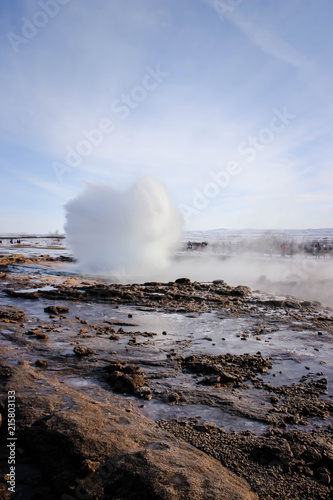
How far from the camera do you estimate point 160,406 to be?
3.96 meters

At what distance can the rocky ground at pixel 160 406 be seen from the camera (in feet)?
8.45

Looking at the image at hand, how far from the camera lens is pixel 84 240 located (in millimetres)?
22562

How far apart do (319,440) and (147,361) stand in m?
2.96

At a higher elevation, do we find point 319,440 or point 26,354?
point 26,354

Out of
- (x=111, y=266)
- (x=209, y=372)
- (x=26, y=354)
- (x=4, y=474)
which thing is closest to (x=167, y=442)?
(x=4, y=474)

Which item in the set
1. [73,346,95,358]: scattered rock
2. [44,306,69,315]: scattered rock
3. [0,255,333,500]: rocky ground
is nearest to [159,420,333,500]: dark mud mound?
[0,255,333,500]: rocky ground

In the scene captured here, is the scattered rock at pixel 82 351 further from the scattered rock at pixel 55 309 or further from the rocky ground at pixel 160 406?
the scattered rock at pixel 55 309

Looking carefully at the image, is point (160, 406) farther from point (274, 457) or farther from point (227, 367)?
point (227, 367)

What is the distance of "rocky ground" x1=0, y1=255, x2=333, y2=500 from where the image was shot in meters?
2.57

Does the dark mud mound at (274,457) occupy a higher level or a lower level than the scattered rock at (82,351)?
lower

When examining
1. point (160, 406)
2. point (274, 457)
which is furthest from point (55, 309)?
point (274, 457)

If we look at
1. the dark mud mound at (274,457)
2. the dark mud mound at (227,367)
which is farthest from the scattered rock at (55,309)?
the dark mud mound at (274,457)

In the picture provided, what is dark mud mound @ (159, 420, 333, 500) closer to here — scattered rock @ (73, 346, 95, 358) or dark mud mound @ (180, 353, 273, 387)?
dark mud mound @ (180, 353, 273, 387)

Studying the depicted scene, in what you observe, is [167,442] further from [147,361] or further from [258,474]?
[147,361]
